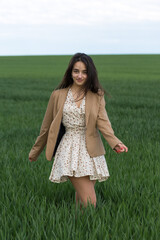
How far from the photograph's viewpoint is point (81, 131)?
3.07 meters

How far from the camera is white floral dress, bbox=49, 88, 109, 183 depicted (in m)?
2.94

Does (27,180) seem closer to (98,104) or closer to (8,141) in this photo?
(98,104)

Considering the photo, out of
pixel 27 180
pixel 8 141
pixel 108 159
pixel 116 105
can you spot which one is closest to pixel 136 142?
pixel 108 159

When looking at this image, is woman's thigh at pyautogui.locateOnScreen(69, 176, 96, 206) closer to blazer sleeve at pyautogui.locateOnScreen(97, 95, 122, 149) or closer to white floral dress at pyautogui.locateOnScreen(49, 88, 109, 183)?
white floral dress at pyautogui.locateOnScreen(49, 88, 109, 183)

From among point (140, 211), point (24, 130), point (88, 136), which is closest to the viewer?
point (88, 136)

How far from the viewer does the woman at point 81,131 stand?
298 centimetres

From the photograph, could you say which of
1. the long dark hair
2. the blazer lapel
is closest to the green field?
the blazer lapel

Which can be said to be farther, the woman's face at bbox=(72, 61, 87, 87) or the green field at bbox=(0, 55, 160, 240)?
the woman's face at bbox=(72, 61, 87, 87)

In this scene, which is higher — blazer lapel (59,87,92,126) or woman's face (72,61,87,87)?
woman's face (72,61,87,87)

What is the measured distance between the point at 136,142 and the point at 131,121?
2343mm

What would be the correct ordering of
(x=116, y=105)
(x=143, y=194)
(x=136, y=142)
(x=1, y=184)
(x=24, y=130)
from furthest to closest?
1. (x=116, y=105)
2. (x=24, y=130)
3. (x=136, y=142)
4. (x=1, y=184)
5. (x=143, y=194)

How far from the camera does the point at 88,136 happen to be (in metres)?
3.01

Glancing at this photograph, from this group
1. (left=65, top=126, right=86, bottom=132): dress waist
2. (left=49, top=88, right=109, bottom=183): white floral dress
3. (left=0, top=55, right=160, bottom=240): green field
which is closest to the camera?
(left=0, top=55, right=160, bottom=240): green field

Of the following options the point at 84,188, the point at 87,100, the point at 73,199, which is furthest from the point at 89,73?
the point at 73,199
